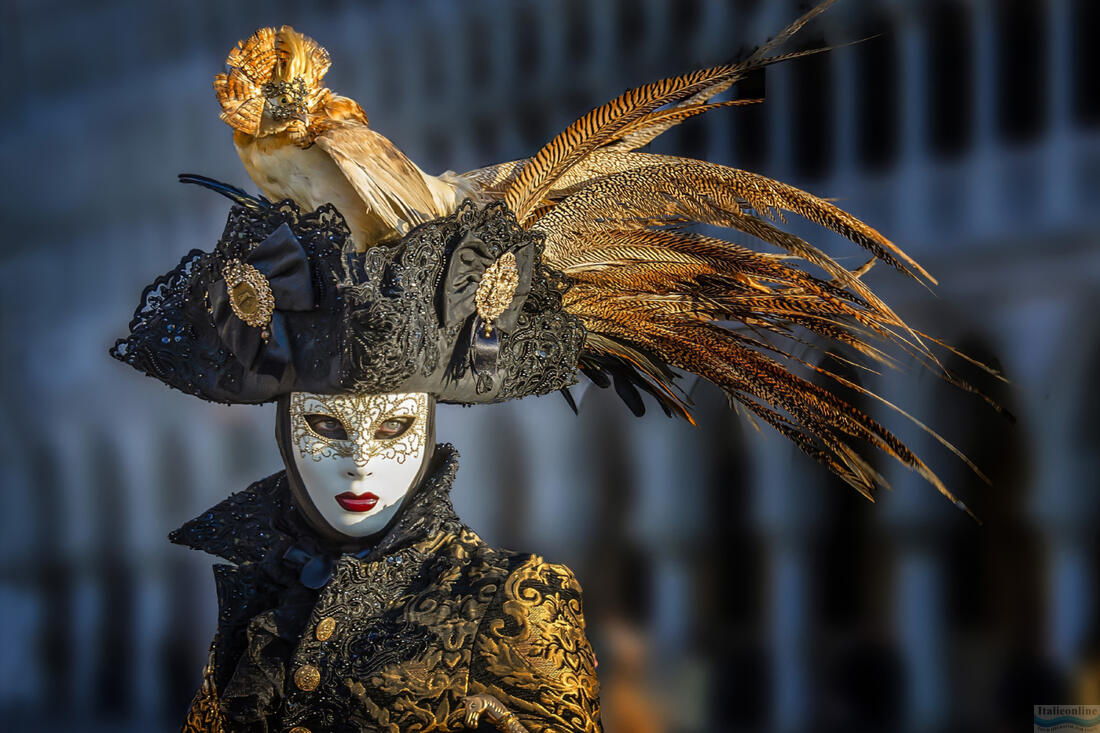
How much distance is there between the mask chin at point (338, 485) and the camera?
7.24 feet

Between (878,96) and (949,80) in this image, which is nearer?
(949,80)

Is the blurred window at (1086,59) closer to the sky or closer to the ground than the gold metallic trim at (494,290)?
closer to the sky

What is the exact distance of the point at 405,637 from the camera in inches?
84.6

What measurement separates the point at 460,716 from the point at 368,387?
2.00ft

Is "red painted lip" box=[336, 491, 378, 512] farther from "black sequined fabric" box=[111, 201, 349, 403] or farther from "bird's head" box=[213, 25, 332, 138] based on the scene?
"bird's head" box=[213, 25, 332, 138]

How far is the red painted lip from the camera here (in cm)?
221

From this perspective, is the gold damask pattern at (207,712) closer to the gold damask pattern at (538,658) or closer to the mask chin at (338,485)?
the mask chin at (338,485)

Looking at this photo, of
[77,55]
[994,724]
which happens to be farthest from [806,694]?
[77,55]

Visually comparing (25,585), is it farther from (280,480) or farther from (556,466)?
(280,480)

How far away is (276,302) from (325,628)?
0.61 metres

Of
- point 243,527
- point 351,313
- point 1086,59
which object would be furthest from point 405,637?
point 1086,59

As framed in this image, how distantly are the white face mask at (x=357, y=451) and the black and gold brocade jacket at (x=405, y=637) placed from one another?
6cm

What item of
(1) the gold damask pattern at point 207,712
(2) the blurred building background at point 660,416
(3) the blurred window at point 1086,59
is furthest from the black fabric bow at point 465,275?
(3) the blurred window at point 1086,59

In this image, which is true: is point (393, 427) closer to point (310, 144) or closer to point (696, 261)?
point (310, 144)
